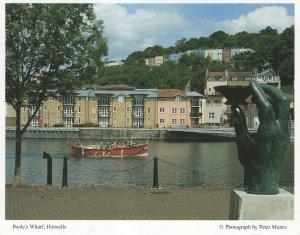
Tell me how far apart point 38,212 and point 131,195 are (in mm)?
2676

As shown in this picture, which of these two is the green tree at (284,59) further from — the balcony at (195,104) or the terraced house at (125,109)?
the terraced house at (125,109)

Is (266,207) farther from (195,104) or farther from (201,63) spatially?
(201,63)

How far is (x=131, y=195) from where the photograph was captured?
37.0 ft

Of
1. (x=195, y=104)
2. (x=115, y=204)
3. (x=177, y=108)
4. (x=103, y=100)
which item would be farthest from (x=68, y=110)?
(x=115, y=204)

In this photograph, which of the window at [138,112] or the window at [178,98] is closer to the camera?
the window at [178,98]

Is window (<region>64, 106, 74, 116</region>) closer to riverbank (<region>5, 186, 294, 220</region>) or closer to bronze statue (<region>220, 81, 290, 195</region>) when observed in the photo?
riverbank (<region>5, 186, 294, 220</region>)

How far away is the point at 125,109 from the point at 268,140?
7134 centimetres

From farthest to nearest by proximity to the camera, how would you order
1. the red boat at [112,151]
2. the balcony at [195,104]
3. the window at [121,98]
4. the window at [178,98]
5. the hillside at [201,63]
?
the window at [121,98], the balcony at [195,104], the window at [178,98], the hillside at [201,63], the red boat at [112,151]

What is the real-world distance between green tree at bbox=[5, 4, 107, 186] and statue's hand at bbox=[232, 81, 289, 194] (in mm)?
6270

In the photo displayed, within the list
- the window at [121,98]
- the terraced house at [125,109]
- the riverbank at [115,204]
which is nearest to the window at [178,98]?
the terraced house at [125,109]

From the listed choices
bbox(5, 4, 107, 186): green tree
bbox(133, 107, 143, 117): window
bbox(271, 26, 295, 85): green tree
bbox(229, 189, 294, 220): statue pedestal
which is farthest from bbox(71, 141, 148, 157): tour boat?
bbox(229, 189, 294, 220): statue pedestal

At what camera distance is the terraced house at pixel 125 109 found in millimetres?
75625

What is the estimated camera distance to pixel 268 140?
7051 mm
